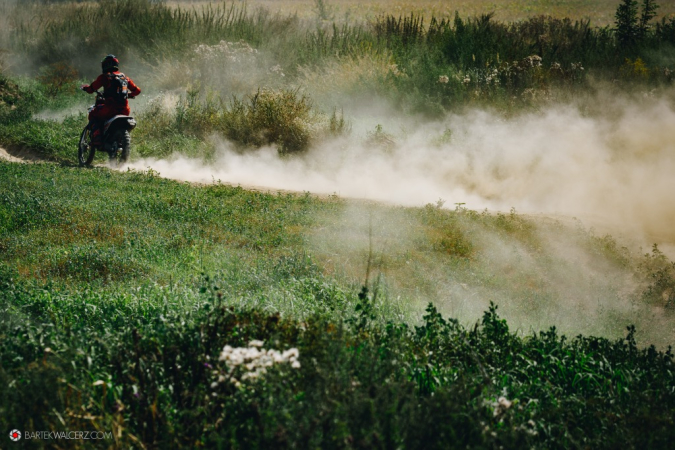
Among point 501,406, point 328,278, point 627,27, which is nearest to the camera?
point 501,406

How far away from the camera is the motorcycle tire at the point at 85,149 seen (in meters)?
13.7

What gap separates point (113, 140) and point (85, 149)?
801 millimetres

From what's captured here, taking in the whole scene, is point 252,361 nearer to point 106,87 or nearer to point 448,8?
point 106,87

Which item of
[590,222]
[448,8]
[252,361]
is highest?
[448,8]

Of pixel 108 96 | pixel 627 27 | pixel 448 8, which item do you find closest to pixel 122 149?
pixel 108 96

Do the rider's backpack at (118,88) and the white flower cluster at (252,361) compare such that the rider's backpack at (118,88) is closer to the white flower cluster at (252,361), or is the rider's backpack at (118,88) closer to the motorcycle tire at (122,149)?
the motorcycle tire at (122,149)

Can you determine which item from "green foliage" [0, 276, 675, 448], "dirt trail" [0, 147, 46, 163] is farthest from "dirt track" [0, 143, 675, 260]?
"dirt trail" [0, 147, 46, 163]

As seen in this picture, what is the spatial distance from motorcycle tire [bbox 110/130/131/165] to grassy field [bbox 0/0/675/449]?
0.33 metres

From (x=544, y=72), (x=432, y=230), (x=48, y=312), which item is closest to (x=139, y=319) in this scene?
(x=48, y=312)

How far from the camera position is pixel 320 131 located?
555 inches

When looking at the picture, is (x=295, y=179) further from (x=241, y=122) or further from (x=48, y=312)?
(x=48, y=312)

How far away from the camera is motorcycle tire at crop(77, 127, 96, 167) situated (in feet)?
44.8

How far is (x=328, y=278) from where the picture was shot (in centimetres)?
720

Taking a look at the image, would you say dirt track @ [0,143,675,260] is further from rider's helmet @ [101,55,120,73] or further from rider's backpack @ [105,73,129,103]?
rider's helmet @ [101,55,120,73]
